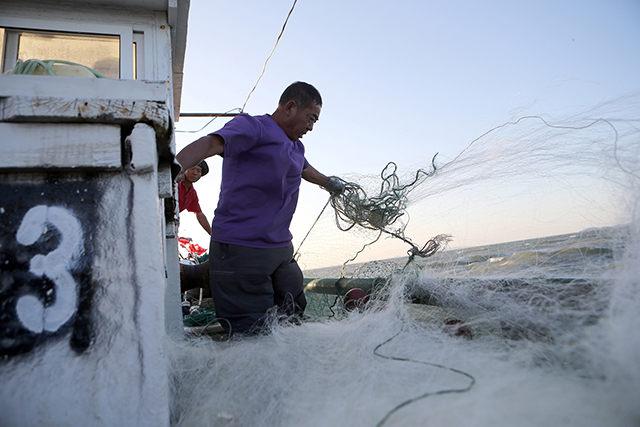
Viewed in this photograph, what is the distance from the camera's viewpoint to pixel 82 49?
4.15 m

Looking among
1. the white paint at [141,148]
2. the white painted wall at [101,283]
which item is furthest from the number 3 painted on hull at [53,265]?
the white paint at [141,148]

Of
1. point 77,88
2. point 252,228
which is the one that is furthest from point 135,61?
point 77,88

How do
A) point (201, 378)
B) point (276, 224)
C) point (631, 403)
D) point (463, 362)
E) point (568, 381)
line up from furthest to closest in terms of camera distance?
point (276, 224), point (201, 378), point (463, 362), point (568, 381), point (631, 403)

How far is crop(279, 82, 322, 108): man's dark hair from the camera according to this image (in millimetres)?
3188

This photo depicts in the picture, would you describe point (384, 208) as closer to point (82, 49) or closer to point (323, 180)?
point (323, 180)

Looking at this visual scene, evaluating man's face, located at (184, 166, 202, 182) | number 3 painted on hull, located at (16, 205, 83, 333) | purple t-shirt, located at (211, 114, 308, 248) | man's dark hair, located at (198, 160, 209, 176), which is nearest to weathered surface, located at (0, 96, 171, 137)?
number 3 painted on hull, located at (16, 205, 83, 333)

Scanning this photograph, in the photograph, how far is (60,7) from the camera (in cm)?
408

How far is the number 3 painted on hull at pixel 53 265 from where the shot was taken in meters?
1.24

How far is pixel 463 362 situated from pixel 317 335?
75 centimetres

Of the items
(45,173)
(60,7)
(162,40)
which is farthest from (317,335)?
(60,7)

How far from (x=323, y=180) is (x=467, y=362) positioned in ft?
8.06

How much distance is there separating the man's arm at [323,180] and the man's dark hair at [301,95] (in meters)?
0.64

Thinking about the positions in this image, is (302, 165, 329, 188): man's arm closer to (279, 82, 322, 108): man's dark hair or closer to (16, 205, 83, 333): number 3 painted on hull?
(279, 82, 322, 108): man's dark hair

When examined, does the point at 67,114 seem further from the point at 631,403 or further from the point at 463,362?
the point at 631,403
